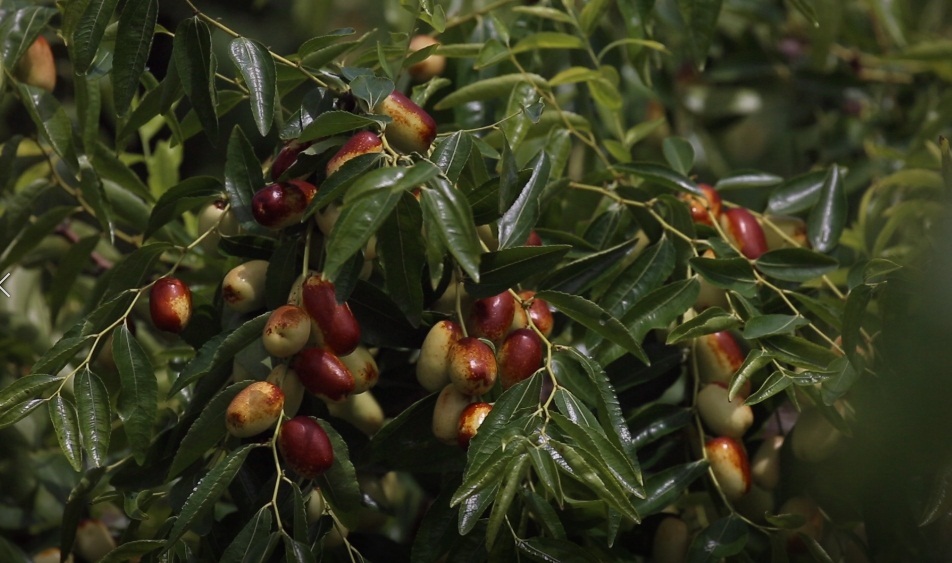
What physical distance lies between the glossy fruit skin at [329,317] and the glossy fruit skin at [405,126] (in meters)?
0.13

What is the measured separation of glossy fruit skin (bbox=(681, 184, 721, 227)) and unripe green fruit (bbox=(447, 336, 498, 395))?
12.6 inches

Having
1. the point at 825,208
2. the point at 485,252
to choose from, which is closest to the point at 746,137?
the point at 825,208

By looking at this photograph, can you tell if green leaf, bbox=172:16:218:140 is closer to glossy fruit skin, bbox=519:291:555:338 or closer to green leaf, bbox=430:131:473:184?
green leaf, bbox=430:131:473:184

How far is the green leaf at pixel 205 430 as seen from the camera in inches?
35.7

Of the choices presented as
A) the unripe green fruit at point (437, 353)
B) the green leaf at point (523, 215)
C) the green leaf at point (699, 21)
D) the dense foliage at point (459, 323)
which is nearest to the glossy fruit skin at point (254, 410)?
the dense foliage at point (459, 323)

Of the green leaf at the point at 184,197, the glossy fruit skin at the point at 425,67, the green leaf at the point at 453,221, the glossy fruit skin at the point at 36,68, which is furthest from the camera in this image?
the glossy fruit skin at the point at 425,67

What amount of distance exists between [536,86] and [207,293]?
0.39 m

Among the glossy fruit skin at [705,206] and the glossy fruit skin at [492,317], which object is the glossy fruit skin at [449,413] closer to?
the glossy fruit skin at [492,317]

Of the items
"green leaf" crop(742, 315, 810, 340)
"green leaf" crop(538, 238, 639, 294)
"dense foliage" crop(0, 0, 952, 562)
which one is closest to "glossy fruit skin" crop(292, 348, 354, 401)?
"dense foliage" crop(0, 0, 952, 562)

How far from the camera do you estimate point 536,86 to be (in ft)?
3.80

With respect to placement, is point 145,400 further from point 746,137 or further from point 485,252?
point 746,137

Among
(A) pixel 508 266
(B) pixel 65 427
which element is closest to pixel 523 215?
(A) pixel 508 266

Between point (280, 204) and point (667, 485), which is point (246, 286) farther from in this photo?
point (667, 485)

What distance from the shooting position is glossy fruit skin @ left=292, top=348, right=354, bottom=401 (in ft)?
2.94
